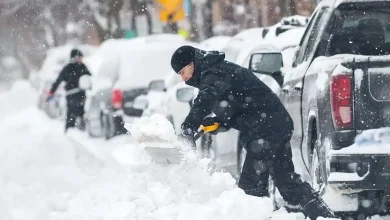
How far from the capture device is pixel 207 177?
7.20 m

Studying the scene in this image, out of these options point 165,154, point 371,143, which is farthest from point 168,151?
point 371,143

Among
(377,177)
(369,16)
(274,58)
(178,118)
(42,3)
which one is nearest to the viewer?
(377,177)

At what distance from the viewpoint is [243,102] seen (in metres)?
7.12

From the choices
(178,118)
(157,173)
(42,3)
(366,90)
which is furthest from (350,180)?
(42,3)

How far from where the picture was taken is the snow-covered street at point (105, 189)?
22.9 feet

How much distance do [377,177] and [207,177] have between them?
1.26 m

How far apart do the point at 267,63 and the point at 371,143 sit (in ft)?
7.56

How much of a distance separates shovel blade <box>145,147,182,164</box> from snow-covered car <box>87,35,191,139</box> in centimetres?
952

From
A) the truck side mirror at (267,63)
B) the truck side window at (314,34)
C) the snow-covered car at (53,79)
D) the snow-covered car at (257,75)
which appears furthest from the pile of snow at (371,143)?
the snow-covered car at (53,79)

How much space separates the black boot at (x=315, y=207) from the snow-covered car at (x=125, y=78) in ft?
31.5

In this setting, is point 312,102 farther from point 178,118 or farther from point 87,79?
point 87,79

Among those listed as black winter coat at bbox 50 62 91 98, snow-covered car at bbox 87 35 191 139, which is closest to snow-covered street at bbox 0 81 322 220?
snow-covered car at bbox 87 35 191 139

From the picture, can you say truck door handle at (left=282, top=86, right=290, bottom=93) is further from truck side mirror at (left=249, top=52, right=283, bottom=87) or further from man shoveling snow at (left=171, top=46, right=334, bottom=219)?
man shoveling snow at (left=171, top=46, right=334, bottom=219)

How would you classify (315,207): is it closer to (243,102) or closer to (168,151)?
(243,102)
